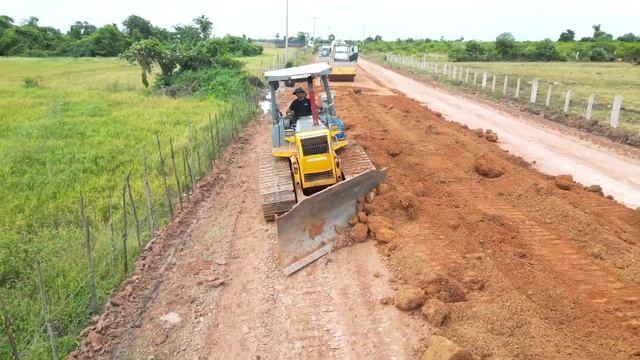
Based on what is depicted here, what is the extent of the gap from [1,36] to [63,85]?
37.5m

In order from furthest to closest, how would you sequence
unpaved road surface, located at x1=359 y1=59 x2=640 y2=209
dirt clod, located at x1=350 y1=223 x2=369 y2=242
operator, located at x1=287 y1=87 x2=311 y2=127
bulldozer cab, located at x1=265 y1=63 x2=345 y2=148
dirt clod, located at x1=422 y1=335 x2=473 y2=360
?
unpaved road surface, located at x1=359 y1=59 x2=640 y2=209, operator, located at x1=287 y1=87 x2=311 y2=127, bulldozer cab, located at x1=265 y1=63 x2=345 y2=148, dirt clod, located at x1=350 y1=223 x2=369 y2=242, dirt clod, located at x1=422 y1=335 x2=473 y2=360

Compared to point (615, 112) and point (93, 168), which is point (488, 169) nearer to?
point (615, 112)

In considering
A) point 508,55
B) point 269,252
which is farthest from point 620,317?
point 508,55

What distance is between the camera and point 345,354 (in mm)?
5203

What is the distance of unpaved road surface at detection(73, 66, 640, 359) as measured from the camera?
5.29 m

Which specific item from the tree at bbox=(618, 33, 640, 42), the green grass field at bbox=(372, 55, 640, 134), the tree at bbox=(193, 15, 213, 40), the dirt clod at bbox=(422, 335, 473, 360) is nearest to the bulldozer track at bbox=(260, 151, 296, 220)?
the dirt clod at bbox=(422, 335, 473, 360)

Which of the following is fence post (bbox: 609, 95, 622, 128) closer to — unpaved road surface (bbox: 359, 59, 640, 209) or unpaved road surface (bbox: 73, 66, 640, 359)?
unpaved road surface (bbox: 359, 59, 640, 209)

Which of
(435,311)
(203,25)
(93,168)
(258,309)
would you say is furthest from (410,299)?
(203,25)

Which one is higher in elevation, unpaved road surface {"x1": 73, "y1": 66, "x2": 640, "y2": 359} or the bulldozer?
the bulldozer

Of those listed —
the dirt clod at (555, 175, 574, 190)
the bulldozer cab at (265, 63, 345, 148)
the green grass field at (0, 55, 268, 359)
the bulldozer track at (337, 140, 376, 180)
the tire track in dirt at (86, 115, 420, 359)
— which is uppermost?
the bulldozer cab at (265, 63, 345, 148)

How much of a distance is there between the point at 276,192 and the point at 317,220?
119cm

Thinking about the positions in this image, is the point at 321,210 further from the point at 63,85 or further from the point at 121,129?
the point at 63,85

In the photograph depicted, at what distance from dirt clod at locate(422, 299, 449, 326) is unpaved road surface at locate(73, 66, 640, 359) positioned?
0.07 meters

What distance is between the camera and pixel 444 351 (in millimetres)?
4754
